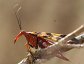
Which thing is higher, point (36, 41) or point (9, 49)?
point (36, 41)

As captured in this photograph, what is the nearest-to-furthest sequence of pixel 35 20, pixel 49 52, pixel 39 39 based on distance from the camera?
pixel 49 52 → pixel 39 39 → pixel 35 20

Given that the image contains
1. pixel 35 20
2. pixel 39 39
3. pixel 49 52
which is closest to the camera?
pixel 49 52

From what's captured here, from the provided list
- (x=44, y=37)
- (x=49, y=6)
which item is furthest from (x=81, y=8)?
(x=44, y=37)

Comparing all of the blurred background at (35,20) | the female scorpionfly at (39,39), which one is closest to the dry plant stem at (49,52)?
the female scorpionfly at (39,39)

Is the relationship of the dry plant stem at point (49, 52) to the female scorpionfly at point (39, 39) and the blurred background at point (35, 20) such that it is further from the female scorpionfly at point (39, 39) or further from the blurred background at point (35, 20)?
the blurred background at point (35, 20)

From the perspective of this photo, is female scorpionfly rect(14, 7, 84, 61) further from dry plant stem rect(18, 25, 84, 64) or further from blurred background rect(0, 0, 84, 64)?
blurred background rect(0, 0, 84, 64)

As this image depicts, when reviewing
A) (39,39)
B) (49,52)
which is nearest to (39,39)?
(39,39)

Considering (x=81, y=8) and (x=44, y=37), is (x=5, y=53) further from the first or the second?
A: (x=44, y=37)

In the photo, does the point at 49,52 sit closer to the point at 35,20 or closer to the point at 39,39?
the point at 39,39
